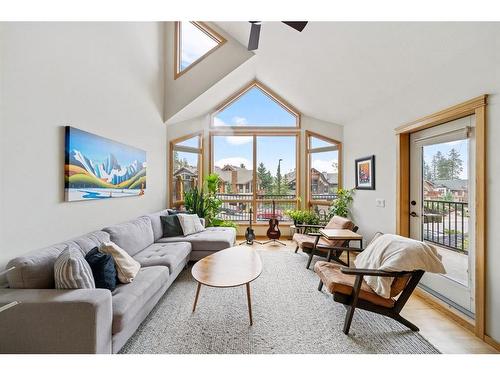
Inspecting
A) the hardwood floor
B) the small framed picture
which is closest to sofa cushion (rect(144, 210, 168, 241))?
the hardwood floor

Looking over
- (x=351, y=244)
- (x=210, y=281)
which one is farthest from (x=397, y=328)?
(x=351, y=244)

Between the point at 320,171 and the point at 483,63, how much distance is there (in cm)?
326

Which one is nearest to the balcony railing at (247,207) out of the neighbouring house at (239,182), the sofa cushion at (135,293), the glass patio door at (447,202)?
the neighbouring house at (239,182)

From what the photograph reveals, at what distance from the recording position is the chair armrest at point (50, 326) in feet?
4.13

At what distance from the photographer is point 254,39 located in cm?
225

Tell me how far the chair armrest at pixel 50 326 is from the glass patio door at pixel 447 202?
3189 mm

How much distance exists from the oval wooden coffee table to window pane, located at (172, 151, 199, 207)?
2593 millimetres

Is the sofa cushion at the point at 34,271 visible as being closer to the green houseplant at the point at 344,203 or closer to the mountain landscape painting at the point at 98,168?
the mountain landscape painting at the point at 98,168

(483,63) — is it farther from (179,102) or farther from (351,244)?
(179,102)

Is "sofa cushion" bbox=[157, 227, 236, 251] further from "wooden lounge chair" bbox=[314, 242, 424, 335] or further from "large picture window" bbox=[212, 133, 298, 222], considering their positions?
"large picture window" bbox=[212, 133, 298, 222]

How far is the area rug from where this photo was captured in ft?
5.36

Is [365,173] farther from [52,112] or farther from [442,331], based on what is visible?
[52,112]

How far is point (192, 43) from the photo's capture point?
444cm

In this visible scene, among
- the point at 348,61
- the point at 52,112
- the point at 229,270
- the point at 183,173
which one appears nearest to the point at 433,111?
the point at 348,61
